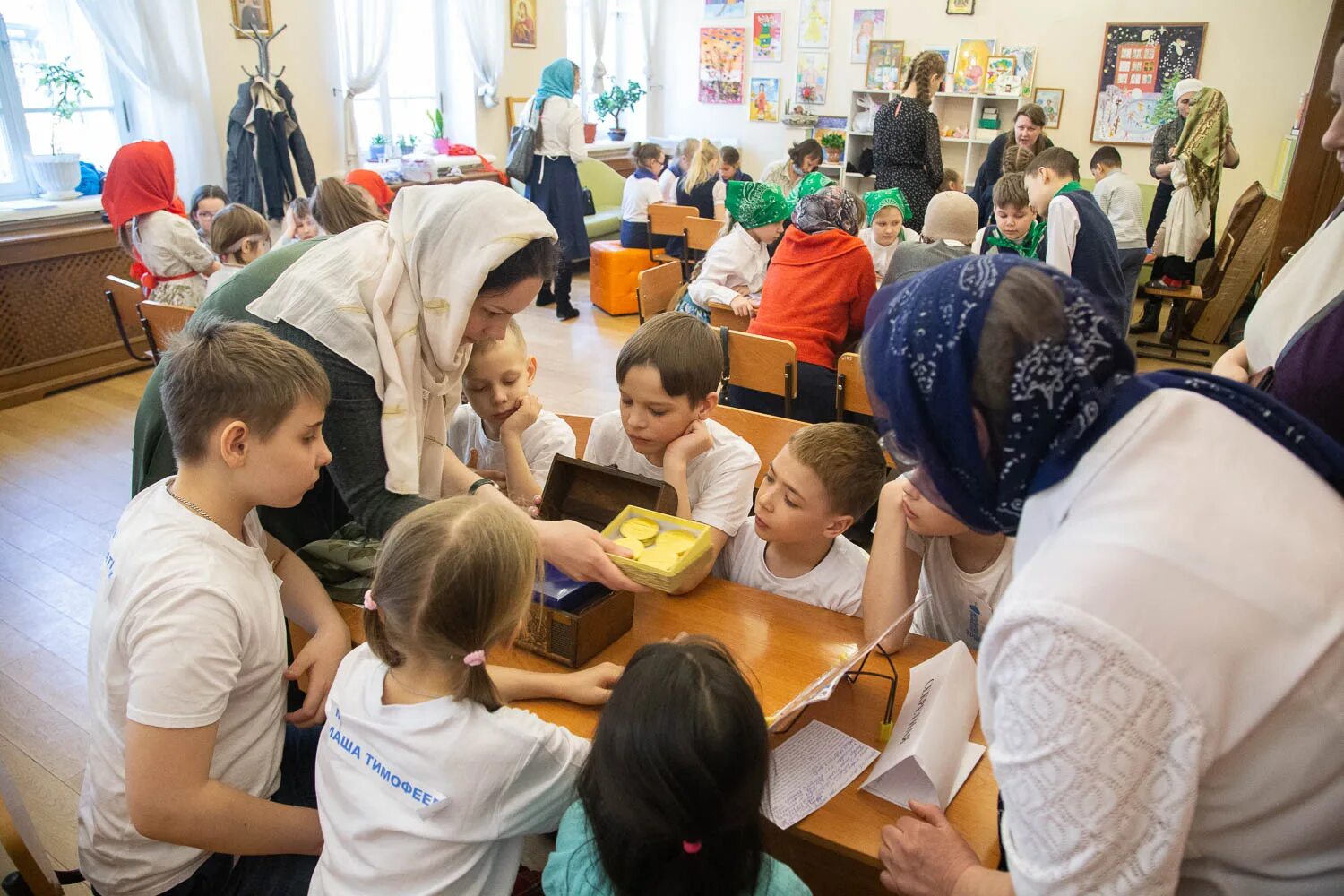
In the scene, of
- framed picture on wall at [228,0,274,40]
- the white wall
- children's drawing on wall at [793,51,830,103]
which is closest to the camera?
framed picture on wall at [228,0,274,40]

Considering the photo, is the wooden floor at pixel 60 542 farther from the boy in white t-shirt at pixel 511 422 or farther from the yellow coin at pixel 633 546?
the boy in white t-shirt at pixel 511 422

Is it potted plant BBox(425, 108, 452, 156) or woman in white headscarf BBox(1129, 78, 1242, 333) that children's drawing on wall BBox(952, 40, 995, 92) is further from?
potted plant BBox(425, 108, 452, 156)

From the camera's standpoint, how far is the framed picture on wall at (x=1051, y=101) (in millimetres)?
8312

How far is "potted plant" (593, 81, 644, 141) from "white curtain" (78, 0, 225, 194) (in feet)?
15.9

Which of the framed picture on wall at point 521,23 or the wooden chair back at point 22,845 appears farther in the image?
the framed picture on wall at point 521,23

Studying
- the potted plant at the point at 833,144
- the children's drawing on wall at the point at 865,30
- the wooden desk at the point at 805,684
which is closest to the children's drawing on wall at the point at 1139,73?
the children's drawing on wall at the point at 865,30

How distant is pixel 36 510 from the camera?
365 cm

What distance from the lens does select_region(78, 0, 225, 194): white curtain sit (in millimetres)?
5359

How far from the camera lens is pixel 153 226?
456 cm

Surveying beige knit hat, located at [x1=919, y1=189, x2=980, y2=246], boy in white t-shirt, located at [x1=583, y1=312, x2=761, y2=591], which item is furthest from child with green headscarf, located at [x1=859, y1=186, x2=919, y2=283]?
boy in white t-shirt, located at [x1=583, y1=312, x2=761, y2=591]

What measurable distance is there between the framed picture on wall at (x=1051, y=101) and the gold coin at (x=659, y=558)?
8.19 metres

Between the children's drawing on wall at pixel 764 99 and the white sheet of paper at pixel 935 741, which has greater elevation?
the children's drawing on wall at pixel 764 99

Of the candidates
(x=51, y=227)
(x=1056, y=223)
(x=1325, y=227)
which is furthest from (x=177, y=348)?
(x=51, y=227)

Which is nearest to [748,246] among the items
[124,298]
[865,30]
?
[124,298]
